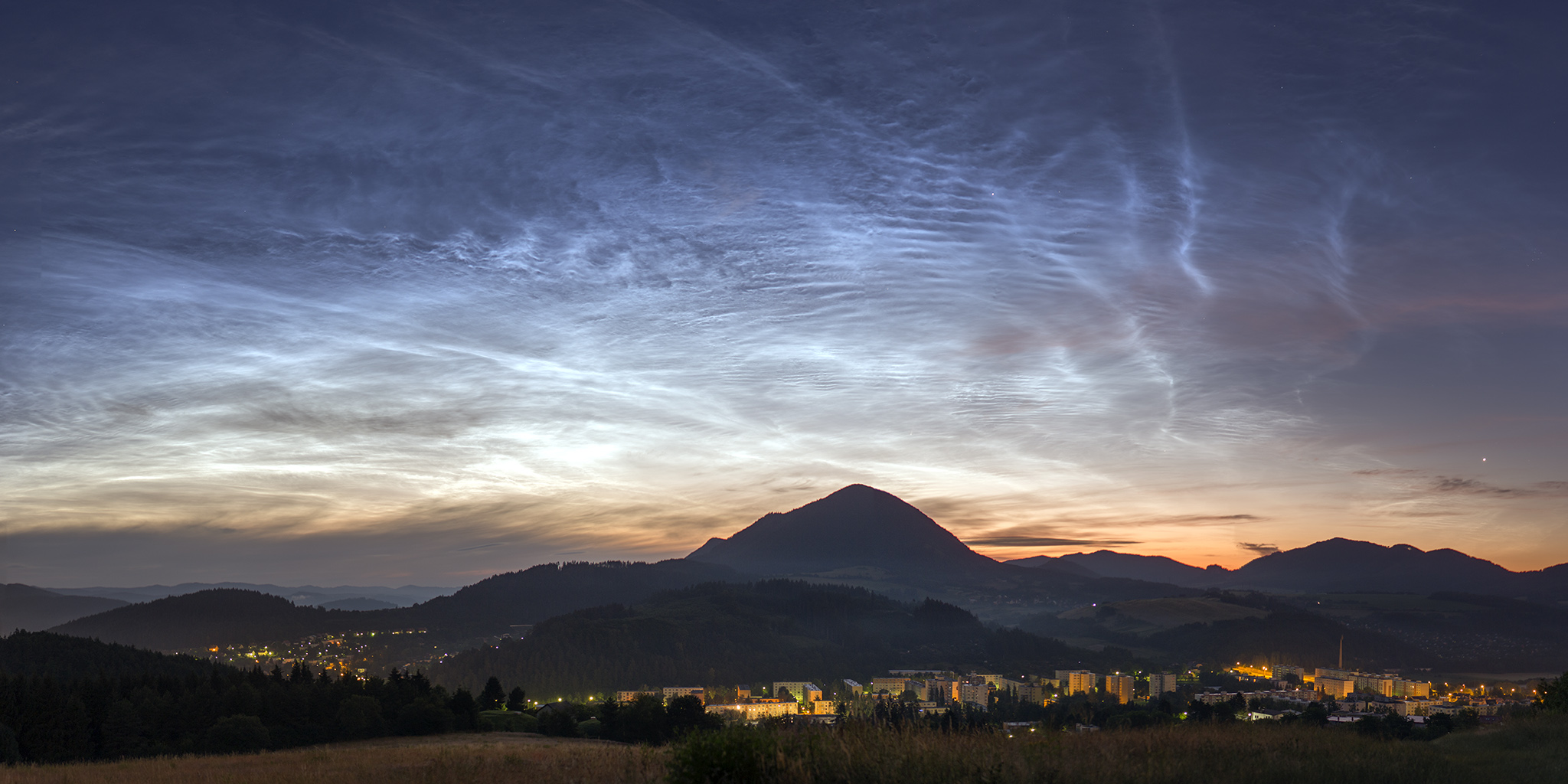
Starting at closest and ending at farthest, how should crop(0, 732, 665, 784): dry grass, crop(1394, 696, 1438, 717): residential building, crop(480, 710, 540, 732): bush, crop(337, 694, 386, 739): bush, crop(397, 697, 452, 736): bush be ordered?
crop(0, 732, 665, 784): dry grass → crop(337, 694, 386, 739): bush → crop(397, 697, 452, 736): bush → crop(480, 710, 540, 732): bush → crop(1394, 696, 1438, 717): residential building

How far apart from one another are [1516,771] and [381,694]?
68096 millimetres

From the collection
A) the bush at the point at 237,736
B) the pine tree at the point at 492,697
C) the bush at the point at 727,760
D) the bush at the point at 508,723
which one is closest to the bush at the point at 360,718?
the bush at the point at 237,736

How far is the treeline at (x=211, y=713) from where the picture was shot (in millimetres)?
51688

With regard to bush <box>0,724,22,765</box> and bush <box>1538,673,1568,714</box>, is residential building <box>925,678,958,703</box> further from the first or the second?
bush <box>0,724,22,765</box>

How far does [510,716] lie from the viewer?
63562 mm

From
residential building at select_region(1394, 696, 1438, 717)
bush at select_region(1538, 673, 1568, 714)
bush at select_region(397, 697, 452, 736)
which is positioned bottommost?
residential building at select_region(1394, 696, 1438, 717)

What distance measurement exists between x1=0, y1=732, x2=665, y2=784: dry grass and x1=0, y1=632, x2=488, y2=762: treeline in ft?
89.7

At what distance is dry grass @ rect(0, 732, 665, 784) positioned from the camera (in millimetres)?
17234

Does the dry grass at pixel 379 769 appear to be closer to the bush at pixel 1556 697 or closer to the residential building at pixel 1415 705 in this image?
the bush at pixel 1556 697

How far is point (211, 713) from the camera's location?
6028cm

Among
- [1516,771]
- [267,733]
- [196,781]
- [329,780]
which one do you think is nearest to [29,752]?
[267,733]

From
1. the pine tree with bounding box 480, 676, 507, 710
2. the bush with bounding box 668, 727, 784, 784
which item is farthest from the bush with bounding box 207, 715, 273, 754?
the bush with bounding box 668, 727, 784, 784

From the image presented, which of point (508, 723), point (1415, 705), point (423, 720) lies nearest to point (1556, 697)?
point (508, 723)

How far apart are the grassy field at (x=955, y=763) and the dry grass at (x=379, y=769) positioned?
61 millimetres
